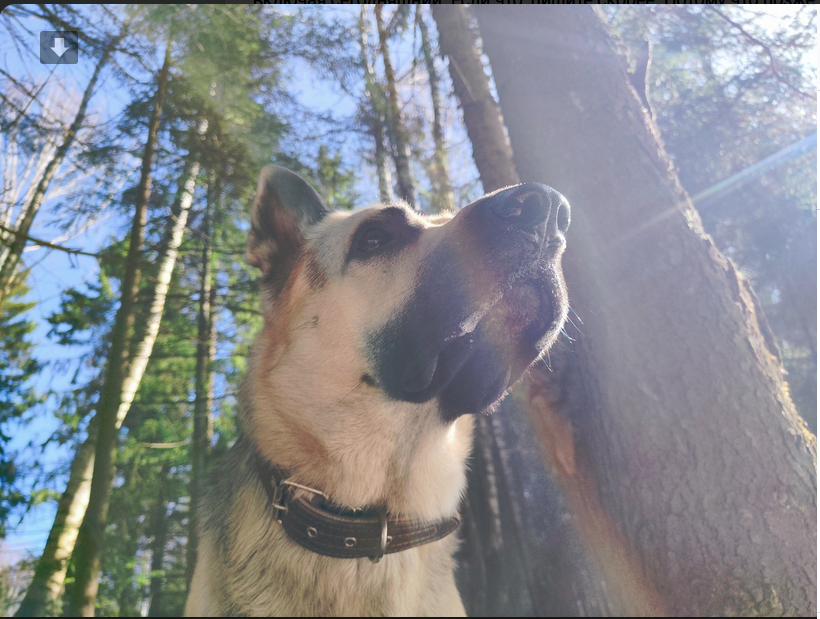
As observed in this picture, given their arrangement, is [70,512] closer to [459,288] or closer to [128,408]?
[128,408]

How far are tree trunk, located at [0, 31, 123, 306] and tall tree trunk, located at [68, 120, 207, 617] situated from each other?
1.10 metres

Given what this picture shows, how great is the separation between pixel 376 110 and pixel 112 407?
4523mm

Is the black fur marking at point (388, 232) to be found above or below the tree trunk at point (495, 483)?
above

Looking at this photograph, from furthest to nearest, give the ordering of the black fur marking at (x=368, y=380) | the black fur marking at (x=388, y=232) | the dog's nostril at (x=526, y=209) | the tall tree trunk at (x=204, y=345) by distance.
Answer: the tall tree trunk at (x=204, y=345) → the black fur marking at (x=388, y=232) → the black fur marking at (x=368, y=380) → the dog's nostril at (x=526, y=209)

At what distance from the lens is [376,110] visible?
220 inches

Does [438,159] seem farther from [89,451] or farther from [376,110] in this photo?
[89,451]

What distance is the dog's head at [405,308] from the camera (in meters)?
1.70

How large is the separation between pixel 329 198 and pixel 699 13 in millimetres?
4311

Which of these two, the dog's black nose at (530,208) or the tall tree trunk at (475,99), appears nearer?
the dog's black nose at (530,208)

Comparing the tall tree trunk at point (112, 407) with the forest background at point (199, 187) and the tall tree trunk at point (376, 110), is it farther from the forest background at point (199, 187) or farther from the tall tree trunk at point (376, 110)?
the tall tree trunk at point (376, 110)

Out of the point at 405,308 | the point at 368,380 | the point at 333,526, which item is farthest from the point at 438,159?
the point at 333,526

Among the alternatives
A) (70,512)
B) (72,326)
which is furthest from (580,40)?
(70,512)

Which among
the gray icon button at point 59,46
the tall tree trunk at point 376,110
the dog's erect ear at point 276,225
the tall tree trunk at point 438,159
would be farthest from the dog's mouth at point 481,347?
the tall tree trunk at point 438,159

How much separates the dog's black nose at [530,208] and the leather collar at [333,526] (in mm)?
1451
